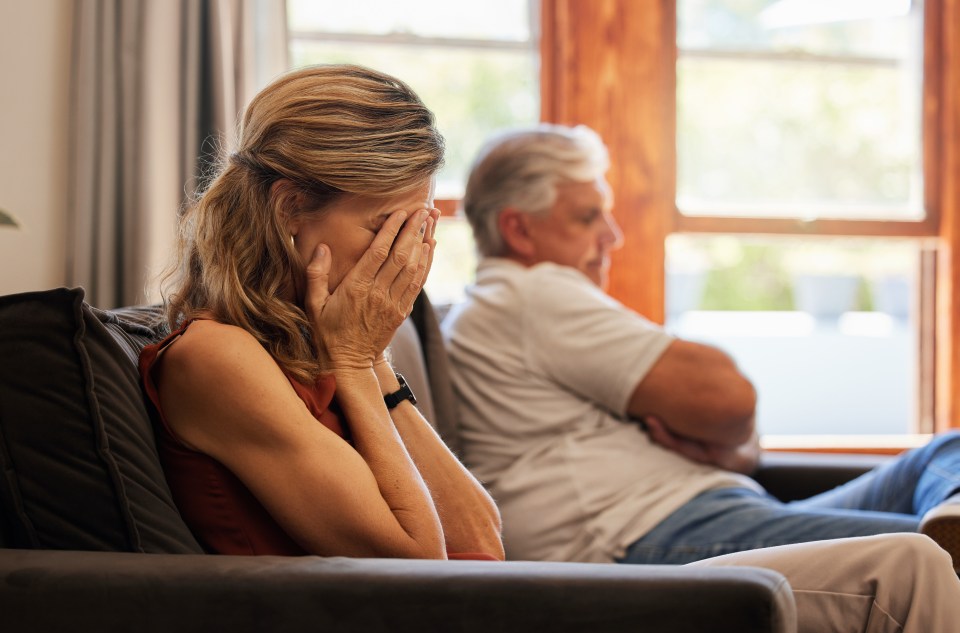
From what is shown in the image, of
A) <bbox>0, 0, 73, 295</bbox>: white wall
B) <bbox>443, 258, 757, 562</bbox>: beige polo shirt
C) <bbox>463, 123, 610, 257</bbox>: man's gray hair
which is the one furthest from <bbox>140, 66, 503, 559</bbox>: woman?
<bbox>0, 0, 73, 295</bbox>: white wall

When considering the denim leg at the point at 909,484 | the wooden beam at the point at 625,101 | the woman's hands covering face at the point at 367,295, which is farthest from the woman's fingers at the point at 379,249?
the wooden beam at the point at 625,101

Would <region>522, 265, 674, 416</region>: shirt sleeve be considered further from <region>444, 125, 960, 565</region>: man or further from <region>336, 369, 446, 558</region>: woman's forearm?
<region>336, 369, 446, 558</region>: woman's forearm

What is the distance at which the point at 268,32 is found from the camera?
8.55 ft

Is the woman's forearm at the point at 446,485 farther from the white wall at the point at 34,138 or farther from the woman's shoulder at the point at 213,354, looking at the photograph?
the white wall at the point at 34,138

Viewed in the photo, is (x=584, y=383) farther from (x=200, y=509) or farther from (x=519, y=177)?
(x=200, y=509)

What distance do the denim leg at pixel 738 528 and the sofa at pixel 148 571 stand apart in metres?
0.84

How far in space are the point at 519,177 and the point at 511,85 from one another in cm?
90

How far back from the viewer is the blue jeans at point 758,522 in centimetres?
182

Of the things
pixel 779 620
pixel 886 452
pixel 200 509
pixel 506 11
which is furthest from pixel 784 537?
pixel 506 11

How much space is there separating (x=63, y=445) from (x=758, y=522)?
1.23 metres

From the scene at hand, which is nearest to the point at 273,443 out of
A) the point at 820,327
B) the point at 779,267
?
the point at 779,267

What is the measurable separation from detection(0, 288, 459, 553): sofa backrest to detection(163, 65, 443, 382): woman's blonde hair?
19cm

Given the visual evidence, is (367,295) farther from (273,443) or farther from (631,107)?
(631,107)

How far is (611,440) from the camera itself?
79.2 inches
